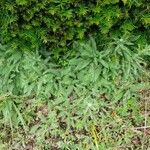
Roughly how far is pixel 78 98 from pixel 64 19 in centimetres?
85

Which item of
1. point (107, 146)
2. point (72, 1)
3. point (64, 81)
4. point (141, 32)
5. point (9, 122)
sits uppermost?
point (72, 1)

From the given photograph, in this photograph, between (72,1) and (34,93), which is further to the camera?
(34,93)

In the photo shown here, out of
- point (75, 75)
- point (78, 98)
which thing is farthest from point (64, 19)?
point (78, 98)

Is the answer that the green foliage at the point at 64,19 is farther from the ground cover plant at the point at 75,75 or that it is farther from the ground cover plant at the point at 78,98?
the ground cover plant at the point at 78,98

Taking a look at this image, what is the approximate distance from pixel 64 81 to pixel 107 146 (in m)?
0.81

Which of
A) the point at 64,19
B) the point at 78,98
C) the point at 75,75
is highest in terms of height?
the point at 64,19

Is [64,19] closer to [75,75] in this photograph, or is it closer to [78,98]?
[75,75]

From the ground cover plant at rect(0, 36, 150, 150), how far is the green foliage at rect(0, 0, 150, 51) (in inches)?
6.2

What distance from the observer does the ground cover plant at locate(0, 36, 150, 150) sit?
4355 millimetres

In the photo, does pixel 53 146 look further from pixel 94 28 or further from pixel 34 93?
pixel 94 28

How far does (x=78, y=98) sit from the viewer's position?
453cm

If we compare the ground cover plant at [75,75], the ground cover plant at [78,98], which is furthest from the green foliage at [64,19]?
the ground cover plant at [78,98]

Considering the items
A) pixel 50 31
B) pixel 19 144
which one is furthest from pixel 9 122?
pixel 50 31

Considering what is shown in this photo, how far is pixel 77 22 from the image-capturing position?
4305 millimetres
